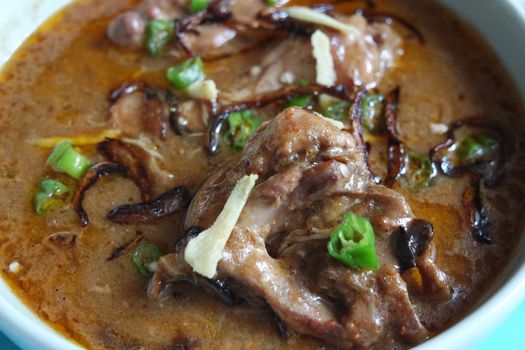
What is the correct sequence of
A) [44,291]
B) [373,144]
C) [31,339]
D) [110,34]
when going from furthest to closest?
[110,34]
[373,144]
[44,291]
[31,339]

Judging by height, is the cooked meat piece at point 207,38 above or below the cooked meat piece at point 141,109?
above

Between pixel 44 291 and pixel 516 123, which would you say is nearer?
pixel 44 291

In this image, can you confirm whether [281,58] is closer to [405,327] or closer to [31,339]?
[405,327]

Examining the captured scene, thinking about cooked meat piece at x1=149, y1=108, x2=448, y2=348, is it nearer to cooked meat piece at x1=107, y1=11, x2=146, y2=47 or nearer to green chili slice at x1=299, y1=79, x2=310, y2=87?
green chili slice at x1=299, y1=79, x2=310, y2=87

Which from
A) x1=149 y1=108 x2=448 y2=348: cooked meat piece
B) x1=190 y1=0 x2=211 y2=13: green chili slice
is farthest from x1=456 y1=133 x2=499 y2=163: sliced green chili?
x1=190 y1=0 x2=211 y2=13: green chili slice

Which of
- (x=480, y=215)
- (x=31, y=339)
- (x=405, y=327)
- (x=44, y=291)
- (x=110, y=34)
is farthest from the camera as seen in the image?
(x=110, y=34)

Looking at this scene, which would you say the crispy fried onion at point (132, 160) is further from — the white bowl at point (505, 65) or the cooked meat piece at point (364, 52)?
the cooked meat piece at point (364, 52)

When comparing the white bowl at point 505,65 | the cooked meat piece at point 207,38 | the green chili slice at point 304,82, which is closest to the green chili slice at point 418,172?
the white bowl at point 505,65

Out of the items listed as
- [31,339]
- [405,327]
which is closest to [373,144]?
[405,327]
